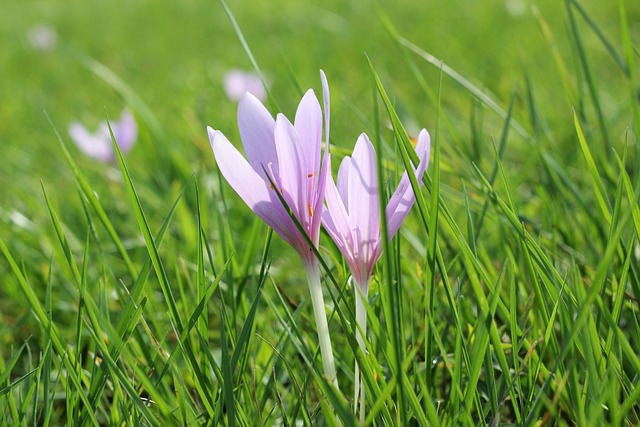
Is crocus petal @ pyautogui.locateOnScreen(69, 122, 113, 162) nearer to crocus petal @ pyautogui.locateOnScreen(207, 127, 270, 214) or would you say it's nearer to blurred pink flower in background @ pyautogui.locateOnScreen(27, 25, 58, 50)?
crocus petal @ pyautogui.locateOnScreen(207, 127, 270, 214)

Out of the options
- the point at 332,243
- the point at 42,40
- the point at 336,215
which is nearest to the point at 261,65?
the point at 42,40

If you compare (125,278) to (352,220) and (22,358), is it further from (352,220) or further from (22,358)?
(352,220)

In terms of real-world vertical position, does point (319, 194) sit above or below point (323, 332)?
above

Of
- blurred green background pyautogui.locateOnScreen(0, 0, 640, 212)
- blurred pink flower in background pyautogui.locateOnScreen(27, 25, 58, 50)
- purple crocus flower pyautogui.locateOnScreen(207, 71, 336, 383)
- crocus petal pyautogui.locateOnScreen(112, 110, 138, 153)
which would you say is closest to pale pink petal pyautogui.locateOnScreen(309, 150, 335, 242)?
purple crocus flower pyautogui.locateOnScreen(207, 71, 336, 383)

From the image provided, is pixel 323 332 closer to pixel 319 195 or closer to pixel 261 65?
pixel 319 195

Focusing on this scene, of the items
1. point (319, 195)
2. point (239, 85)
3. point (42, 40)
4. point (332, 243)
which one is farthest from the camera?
point (42, 40)

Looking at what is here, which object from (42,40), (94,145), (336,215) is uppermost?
(42,40)

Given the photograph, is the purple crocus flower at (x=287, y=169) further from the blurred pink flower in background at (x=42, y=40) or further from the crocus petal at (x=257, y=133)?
the blurred pink flower in background at (x=42, y=40)
